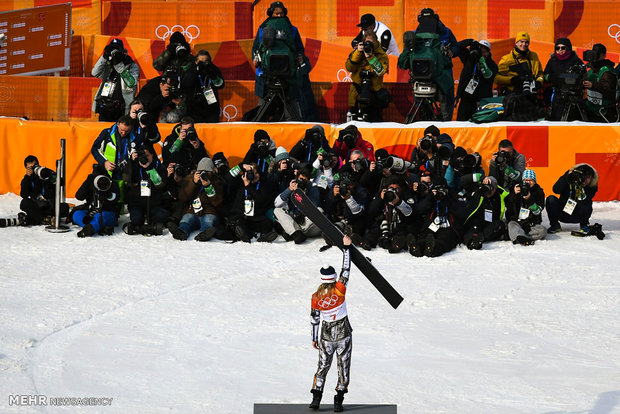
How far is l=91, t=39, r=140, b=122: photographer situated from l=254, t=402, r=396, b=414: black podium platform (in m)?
8.67

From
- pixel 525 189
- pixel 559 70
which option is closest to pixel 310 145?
pixel 525 189

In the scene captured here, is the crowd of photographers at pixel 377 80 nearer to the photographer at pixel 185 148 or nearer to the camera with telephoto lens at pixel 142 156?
the photographer at pixel 185 148

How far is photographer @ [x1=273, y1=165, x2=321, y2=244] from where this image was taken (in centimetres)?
1520

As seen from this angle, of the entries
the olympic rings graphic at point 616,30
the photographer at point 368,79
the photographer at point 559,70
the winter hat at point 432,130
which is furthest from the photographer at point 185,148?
the olympic rings graphic at point 616,30

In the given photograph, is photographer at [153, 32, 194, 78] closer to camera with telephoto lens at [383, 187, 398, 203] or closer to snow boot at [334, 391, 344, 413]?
camera with telephoto lens at [383, 187, 398, 203]

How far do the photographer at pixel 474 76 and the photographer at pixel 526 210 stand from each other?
2.66 metres

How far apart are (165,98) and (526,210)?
5.38m

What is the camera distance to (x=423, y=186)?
1502 centimetres

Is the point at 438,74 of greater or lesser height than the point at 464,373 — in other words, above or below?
above

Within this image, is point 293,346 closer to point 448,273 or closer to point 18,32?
point 448,273

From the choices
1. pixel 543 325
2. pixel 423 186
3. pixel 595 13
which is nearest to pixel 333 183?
pixel 423 186

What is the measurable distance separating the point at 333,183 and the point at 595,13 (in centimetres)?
764

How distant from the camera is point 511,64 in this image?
18047mm

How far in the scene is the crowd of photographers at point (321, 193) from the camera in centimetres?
1505
